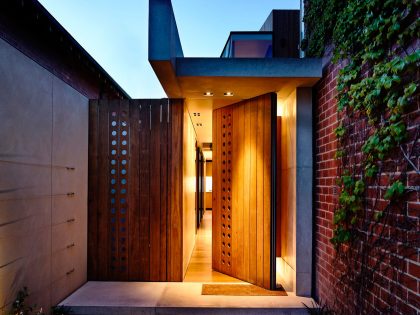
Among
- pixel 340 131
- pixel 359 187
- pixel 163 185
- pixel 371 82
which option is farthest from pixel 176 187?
pixel 371 82

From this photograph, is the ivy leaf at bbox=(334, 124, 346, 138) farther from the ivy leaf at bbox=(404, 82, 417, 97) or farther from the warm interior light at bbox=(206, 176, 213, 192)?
the warm interior light at bbox=(206, 176, 213, 192)

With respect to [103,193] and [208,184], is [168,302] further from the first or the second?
[208,184]

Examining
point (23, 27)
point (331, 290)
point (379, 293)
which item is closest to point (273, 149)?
point (331, 290)

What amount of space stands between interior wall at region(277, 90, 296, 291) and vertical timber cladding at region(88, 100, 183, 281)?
151 centimetres

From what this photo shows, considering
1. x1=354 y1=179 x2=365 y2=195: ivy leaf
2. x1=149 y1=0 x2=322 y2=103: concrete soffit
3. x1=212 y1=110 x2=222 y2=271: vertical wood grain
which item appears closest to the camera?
x1=354 y1=179 x2=365 y2=195: ivy leaf

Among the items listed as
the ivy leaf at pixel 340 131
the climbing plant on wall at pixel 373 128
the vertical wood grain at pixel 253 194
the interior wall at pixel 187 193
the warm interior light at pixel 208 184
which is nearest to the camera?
the climbing plant on wall at pixel 373 128

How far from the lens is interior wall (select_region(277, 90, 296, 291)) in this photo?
390 centimetres

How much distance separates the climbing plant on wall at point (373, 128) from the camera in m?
1.92

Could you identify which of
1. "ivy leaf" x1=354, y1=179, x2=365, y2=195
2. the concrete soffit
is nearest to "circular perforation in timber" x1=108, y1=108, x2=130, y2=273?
the concrete soffit

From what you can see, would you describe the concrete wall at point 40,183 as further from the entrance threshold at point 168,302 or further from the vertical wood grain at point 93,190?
the entrance threshold at point 168,302

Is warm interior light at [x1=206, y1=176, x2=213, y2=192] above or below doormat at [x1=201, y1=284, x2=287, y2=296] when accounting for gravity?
above

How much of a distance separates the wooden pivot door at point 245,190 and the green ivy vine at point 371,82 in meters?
1.24

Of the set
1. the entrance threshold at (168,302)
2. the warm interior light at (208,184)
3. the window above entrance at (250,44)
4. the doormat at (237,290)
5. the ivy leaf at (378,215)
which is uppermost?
the window above entrance at (250,44)

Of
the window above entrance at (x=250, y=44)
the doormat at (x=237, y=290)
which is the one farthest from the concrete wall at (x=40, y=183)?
the window above entrance at (x=250, y=44)
